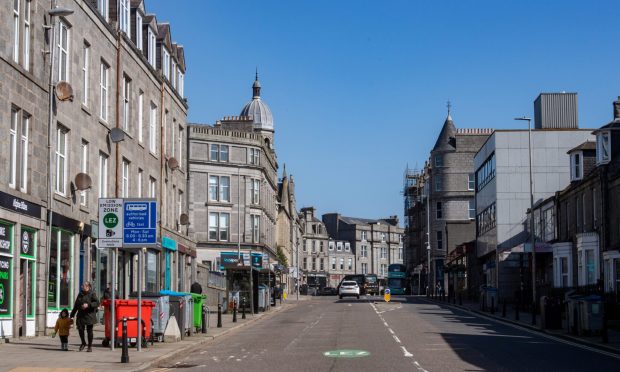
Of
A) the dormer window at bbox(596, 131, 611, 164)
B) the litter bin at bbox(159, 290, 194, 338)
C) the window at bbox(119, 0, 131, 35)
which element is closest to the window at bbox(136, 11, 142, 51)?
the window at bbox(119, 0, 131, 35)

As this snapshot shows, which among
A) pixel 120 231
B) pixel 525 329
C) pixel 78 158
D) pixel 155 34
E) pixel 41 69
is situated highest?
pixel 155 34

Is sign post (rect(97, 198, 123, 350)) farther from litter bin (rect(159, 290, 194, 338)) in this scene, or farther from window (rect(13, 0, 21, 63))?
window (rect(13, 0, 21, 63))

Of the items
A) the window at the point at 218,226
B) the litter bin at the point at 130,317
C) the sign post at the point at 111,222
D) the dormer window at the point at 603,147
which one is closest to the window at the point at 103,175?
the litter bin at the point at 130,317

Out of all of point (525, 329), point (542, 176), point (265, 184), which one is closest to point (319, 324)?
point (525, 329)

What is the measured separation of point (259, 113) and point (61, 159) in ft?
227

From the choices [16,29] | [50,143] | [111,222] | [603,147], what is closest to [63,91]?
[50,143]

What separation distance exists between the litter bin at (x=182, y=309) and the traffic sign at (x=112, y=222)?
13.4 feet

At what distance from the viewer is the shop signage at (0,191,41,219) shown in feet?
75.8

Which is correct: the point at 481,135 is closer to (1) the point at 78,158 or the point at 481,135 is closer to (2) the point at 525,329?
(2) the point at 525,329

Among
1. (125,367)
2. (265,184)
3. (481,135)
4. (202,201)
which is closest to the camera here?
(125,367)

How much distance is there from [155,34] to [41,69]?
57.3ft

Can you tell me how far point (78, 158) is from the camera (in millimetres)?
30234

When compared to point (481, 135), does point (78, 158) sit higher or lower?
lower

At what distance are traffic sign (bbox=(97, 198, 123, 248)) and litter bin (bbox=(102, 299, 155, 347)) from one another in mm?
1980
